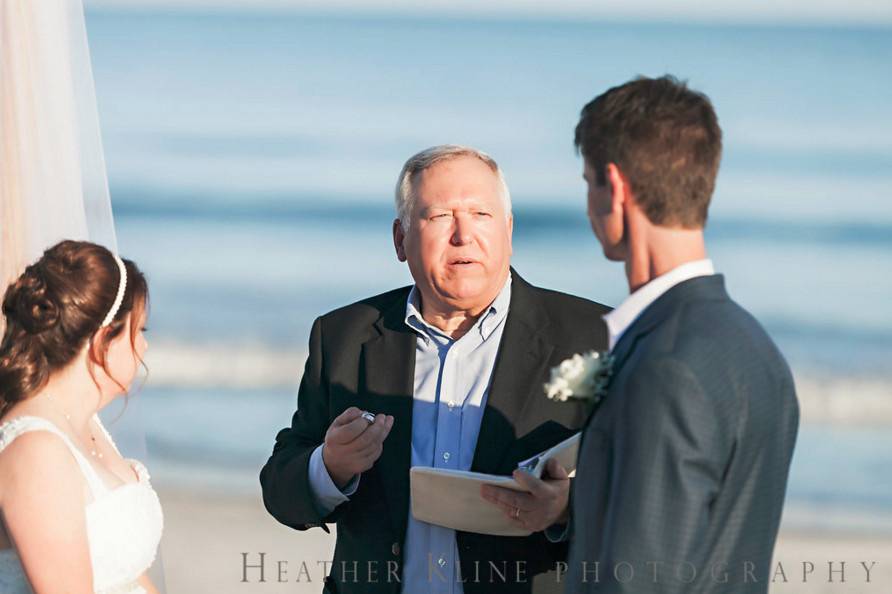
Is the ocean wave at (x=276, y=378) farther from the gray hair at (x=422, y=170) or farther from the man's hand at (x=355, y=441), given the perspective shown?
the man's hand at (x=355, y=441)

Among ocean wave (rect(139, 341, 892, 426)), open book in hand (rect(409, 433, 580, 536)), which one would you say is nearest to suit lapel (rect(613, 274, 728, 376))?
open book in hand (rect(409, 433, 580, 536))

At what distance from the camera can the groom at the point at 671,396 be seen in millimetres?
2330

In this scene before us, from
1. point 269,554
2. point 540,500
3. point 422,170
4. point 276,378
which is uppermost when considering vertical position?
point 422,170

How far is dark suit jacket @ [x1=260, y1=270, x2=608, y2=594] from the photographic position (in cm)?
356

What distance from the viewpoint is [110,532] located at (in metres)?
3.19

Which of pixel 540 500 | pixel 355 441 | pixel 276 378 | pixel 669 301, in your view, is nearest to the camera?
pixel 669 301

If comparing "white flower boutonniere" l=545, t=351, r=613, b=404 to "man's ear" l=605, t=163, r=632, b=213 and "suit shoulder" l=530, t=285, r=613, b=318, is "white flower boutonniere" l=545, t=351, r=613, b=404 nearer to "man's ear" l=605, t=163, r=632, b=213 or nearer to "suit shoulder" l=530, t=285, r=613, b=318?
"man's ear" l=605, t=163, r=632, b=213

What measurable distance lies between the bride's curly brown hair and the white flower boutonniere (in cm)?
122

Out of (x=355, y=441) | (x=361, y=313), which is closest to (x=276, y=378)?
(x=361, y=313)

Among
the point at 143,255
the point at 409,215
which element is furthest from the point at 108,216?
the point at 143,255

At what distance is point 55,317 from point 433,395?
1.14 meters

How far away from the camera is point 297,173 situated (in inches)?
729

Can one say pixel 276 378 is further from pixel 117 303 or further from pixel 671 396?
pixel 671 396

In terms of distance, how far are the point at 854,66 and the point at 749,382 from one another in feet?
61.0
